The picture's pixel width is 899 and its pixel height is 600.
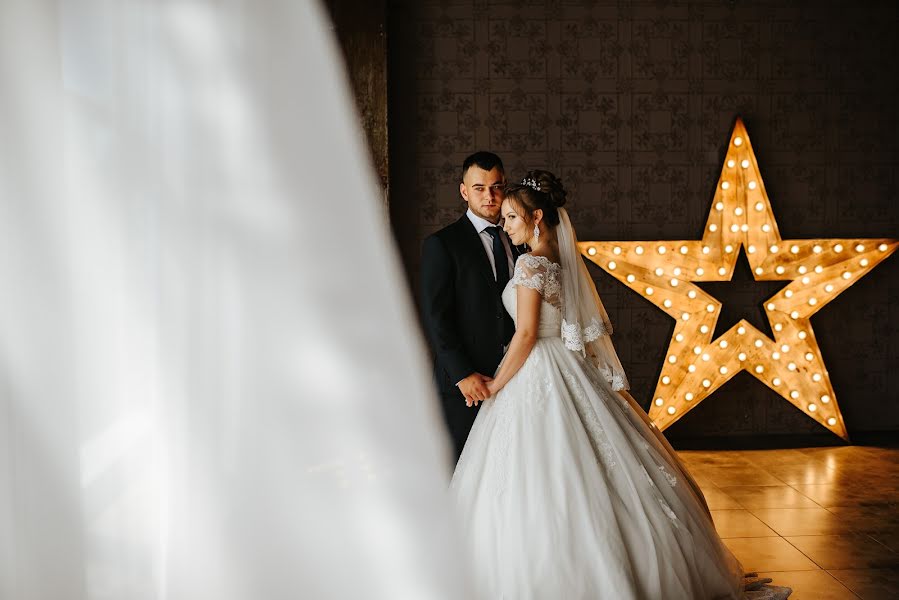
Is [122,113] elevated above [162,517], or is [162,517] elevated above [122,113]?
[122,113]

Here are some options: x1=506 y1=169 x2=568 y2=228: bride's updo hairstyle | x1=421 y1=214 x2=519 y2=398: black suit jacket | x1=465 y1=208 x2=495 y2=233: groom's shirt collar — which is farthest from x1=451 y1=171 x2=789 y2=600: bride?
x1=465 y1=208 x2=495 y2=233: groom's shirt collar

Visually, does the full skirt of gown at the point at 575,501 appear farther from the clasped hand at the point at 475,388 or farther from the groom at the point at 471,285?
the groom at the point at 471,285

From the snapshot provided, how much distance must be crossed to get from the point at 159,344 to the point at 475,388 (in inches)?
58.0

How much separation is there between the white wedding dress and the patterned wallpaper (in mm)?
2343

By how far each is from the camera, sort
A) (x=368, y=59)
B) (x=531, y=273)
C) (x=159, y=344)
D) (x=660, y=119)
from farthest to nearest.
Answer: (x=660, y=119)
(x=368, y=59)
(x=531, y=273)
(x=159, y=344)

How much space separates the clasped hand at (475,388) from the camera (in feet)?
9.24

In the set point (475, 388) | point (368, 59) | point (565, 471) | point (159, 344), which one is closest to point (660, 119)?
point (368, 59)

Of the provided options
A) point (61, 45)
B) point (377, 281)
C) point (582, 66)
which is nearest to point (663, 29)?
point (582, 66)

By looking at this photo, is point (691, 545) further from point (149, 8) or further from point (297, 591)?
point (149, 8)

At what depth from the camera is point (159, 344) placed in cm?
150

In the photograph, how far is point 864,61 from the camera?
503 centimetres

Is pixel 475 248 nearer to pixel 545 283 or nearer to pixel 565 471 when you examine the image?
pixel 545 283

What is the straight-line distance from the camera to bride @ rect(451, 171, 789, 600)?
2346mm

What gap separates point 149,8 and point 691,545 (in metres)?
2.03
